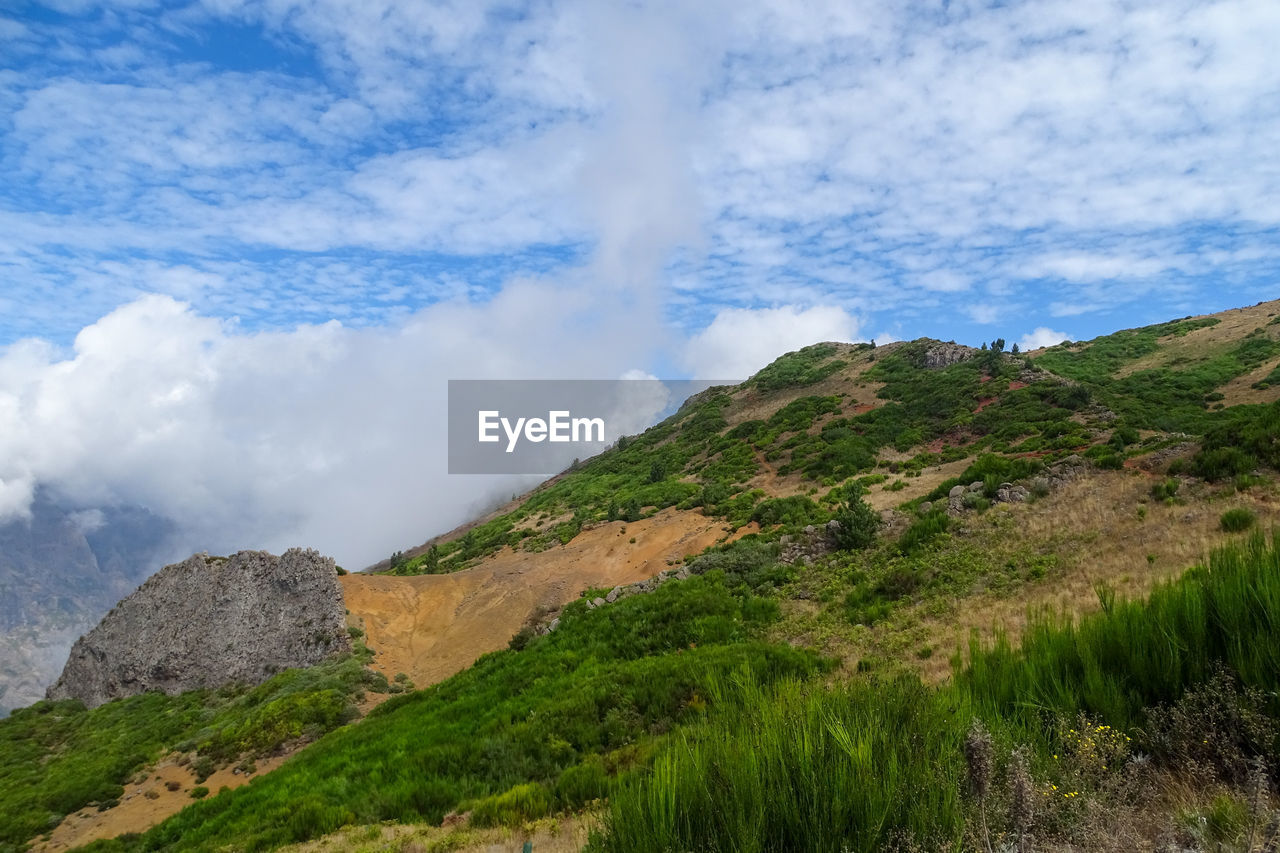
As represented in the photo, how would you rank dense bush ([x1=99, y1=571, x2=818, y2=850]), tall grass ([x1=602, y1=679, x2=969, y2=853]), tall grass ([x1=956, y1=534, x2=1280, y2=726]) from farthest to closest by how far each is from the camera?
dense bush ([x1=99, y1=571, x2=818, y2=850]) → tall grass ([x1=956, y1=534, x2=1280, y2=726]) → tall grass ([x1=602, y1=679, x2=969, y2=853])

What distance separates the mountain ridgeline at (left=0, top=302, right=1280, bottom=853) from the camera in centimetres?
345

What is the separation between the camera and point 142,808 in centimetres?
→ 1591

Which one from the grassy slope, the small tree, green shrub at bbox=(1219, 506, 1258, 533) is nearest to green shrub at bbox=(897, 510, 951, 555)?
the small tree

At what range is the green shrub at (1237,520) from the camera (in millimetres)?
10250

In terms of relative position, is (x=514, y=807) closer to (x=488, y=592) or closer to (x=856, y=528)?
(x=856, y=528)

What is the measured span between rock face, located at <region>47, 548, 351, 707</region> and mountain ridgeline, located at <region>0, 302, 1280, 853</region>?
606 millimetres

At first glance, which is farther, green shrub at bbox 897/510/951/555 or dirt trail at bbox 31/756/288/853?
green shrub at bbox 897/510/951/555

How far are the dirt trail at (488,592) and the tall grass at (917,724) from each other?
19120 millimetres

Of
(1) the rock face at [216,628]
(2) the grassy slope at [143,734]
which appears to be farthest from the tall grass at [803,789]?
(1) the rock face at [216,628]

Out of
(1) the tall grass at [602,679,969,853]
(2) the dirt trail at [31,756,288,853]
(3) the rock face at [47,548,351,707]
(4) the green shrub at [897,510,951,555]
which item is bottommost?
(2) the dirt trail at [31,756,288,853]

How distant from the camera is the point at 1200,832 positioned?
286 cm

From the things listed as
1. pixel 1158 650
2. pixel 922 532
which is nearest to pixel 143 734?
pixel 922 532

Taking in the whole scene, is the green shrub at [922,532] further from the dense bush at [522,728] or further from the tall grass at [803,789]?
the tall grass at [803,789]

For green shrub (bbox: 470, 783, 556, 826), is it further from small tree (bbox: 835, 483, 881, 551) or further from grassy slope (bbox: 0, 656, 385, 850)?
grassy slope (bbox: 0, 656, 385, 850)
